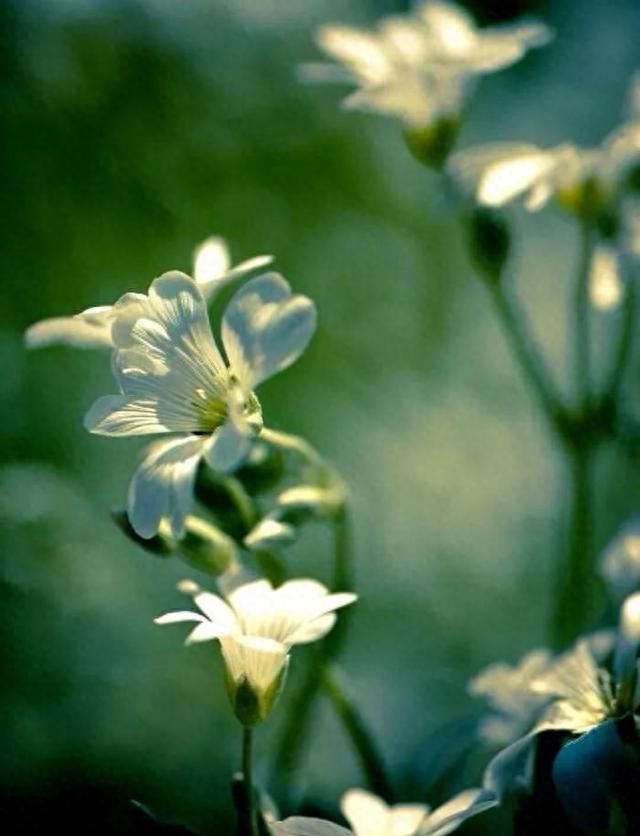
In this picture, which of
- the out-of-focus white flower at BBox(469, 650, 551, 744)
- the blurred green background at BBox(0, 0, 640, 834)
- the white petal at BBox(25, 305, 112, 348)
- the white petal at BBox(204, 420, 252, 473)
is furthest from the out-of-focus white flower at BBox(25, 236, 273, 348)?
the blurred green background at BBox(0, 0, 640, 834)

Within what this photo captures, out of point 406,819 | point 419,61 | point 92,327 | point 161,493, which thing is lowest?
point 406,819

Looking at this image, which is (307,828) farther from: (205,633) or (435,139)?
(435,139)

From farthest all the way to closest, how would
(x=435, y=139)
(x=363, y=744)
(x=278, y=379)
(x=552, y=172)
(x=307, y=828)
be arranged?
1. (x=278, y=379)
2. (x=435, y=139)
3. (x=552, y=172)
4. (x=363, y=744)
5. (x=307, y=828)

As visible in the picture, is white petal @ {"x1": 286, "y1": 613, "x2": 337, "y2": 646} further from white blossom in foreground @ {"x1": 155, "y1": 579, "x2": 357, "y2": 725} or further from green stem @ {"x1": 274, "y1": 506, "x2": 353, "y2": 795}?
green stem @ {"x1": 274, "y1": 506, "x2": 353, "y2": 795}

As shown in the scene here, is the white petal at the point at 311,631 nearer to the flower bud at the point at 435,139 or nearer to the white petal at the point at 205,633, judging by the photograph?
the white petal at the point at 205,633

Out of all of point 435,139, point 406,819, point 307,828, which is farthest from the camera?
point 435,139

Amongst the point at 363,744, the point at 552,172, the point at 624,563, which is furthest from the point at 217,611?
the point at 552,172
